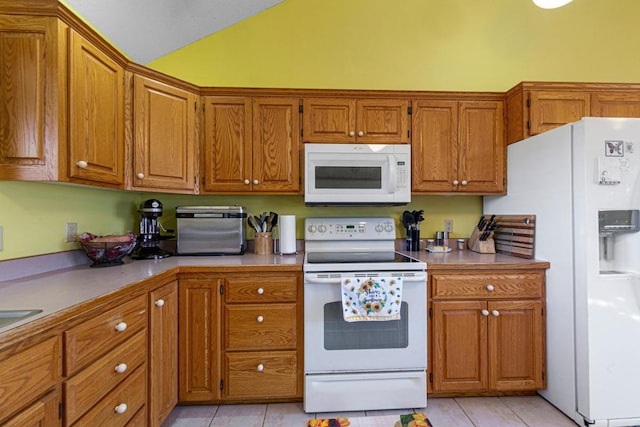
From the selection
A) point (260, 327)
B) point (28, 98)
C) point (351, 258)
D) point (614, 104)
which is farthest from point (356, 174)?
point (614, 104)

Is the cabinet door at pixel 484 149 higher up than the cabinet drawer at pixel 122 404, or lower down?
higher up

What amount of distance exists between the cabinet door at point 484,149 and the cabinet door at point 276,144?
4.10 feet

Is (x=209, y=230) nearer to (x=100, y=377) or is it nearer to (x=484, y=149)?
(x=100, y=377)

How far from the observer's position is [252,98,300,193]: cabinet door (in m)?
2.16

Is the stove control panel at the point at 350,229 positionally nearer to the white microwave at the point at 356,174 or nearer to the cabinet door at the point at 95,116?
the white microwave at the point at 356,174

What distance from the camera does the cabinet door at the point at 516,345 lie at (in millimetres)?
1856

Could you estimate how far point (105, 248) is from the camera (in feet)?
5.54

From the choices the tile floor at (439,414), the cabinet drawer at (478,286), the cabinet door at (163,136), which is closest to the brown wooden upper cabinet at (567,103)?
the cabinet drawer at (478,286)

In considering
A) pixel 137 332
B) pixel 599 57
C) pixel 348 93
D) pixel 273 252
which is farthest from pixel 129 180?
pixel 599 57

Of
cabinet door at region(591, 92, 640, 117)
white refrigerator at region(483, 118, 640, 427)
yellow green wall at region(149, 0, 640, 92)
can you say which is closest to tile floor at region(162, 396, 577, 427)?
white refrigerator at region(483, 118, 640, 427)

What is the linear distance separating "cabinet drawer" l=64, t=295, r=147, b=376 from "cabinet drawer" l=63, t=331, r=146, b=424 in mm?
33

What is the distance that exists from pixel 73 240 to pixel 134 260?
347mm

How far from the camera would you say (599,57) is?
2572mm

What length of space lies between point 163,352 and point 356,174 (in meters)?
1.60
